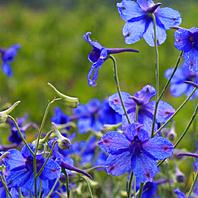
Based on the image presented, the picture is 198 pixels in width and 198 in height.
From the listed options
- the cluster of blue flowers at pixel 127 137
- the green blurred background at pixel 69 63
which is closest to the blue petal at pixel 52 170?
the cluster of blue flowers at pixel 127 137

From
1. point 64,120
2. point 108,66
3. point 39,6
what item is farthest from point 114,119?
point 39,6

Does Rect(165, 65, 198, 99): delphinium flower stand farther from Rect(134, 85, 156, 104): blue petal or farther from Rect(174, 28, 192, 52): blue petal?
Rect(174, 28, 192, 52): blue petal

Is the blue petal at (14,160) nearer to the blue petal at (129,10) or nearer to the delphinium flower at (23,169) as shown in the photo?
the delphinium flower at (23,169)

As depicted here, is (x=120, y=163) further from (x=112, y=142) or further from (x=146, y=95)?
(x=146, y=95)

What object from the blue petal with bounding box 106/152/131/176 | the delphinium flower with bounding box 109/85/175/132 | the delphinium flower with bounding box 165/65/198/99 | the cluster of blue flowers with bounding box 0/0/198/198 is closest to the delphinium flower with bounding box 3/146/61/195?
the cluster of blue flowers with bounding box 0/0/198/198

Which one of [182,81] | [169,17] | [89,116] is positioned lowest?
[89,116]

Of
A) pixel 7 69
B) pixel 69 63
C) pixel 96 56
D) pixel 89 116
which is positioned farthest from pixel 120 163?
pixel 69 63
